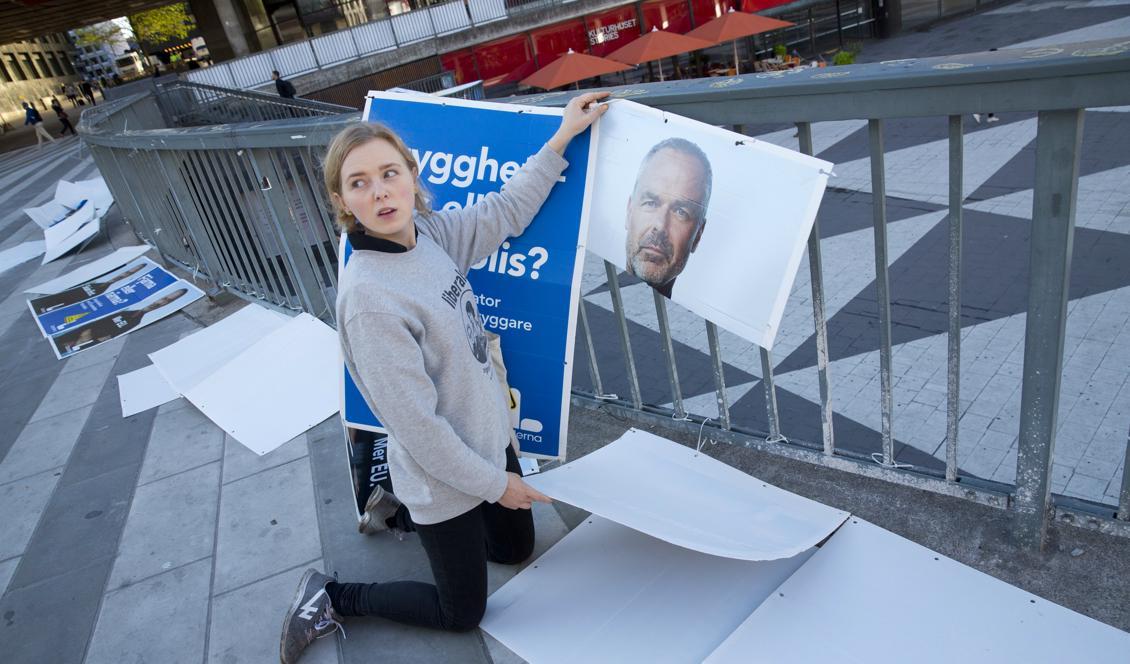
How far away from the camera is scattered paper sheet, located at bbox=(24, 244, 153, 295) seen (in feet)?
24.0

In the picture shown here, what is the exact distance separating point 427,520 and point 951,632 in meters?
1.41

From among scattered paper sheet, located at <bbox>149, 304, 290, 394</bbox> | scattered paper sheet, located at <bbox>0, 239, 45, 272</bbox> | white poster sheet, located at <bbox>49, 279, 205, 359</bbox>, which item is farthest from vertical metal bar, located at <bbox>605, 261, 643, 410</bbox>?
scattered paper sheet, located at <bbox>0, 239, 45, 272</bbox>

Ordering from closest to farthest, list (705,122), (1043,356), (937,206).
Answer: (1043,356), (705,122), (937,206)

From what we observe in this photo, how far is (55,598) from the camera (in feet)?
9.70

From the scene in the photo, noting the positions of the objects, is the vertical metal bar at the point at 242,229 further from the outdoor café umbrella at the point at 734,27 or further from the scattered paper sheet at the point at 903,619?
the outdoor café umbrella at the point at 734,27

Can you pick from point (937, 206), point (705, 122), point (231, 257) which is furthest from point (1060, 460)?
point (231, 257)

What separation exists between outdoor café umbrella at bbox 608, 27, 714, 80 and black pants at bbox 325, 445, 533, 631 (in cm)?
1571

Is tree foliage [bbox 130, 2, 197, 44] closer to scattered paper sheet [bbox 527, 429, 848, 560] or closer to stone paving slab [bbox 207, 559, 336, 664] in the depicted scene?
stone paving slab [bbox 207, 559, 336, 664]

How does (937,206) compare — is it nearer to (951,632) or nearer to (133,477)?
(951,632)

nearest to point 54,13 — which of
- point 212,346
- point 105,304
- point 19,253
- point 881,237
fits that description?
point 19,253

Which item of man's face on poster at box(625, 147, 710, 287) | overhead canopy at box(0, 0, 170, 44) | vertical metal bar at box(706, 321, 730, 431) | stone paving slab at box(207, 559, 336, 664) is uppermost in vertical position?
overhead canopy at box(0, 0, 170, 44)

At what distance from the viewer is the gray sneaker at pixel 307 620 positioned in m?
2.34

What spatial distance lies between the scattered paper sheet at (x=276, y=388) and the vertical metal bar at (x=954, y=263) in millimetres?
2864

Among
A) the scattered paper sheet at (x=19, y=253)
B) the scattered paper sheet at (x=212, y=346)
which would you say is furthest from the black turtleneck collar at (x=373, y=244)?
the scattered paper sheet at (x=19, y=253)
